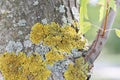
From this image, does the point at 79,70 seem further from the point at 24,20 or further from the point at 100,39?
the point at 24,20

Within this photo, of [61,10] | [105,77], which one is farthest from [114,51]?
[61,10]

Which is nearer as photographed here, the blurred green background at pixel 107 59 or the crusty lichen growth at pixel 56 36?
the crusty lichen growth at pixel 56 36

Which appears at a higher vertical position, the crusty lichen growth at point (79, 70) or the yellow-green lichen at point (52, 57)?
the yellow-green lichen at point (52, 57)

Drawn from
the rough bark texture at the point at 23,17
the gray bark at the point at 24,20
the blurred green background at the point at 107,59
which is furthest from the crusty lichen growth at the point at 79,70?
the blurred green background at the point at 107,59

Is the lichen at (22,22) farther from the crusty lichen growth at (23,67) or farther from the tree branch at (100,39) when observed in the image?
the tree branch at (100,39)

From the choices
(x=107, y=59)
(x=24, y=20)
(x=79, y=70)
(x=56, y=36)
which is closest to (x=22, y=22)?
(x=24, y=20)
